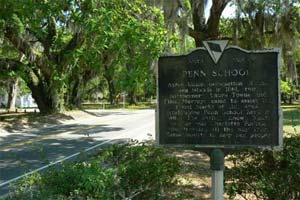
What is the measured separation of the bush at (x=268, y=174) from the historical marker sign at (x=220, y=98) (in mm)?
501

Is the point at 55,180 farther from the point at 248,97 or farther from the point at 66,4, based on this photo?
the point at 66,4

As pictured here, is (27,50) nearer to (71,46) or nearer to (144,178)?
(71,46)

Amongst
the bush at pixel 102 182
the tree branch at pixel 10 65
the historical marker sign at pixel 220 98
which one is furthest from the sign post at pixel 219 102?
the tree branch at pixel 10 65

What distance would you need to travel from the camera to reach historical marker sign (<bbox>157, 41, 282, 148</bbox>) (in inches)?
214

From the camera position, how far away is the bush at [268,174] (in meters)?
5.56

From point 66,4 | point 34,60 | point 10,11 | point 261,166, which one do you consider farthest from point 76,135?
point 261,166

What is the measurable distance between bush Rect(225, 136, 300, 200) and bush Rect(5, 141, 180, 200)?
0.83m

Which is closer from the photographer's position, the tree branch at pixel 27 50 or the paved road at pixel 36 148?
the paved road at pixel 36 148

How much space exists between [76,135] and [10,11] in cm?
578

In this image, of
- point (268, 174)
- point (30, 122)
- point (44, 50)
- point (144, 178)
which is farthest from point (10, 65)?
point (268, 174)

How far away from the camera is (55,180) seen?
5281 mm

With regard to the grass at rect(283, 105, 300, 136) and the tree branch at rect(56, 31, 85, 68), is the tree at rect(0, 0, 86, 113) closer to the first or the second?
the tree branch at rect(56, 31, 85, 68)

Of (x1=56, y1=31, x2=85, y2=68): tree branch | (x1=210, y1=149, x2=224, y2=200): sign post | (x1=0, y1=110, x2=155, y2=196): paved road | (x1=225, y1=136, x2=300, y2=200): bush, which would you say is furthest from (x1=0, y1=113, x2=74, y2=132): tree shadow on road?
(x1=210, y1=149, x2=224, y2=200): sign post

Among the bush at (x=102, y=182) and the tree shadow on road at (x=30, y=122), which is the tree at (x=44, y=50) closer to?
the tree shadow on road at (x=30, y=122)
